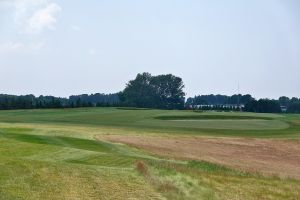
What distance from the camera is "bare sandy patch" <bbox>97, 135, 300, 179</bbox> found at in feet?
99.2

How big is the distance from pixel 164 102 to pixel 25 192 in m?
183

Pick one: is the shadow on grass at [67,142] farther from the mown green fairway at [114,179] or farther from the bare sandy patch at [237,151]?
the mown green fairway at [114,179]

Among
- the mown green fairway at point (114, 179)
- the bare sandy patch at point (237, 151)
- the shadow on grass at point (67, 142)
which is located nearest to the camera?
the mown green fairway at point (114, 179)

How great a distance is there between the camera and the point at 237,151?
3812cm

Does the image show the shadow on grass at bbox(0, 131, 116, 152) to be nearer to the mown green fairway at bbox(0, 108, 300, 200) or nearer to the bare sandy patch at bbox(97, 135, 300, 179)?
the bare sandy patch at bbox(97, 135, 300, 179)

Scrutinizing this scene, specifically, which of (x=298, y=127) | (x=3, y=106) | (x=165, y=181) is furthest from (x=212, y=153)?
(x=3, y=106)

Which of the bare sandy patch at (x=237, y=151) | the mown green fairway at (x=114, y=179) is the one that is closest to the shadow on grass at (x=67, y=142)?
the bare sandy patch at (x=237, y=151)

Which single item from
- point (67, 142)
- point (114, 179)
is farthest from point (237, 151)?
point (114, 179)

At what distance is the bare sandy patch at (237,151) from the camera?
99.2ft

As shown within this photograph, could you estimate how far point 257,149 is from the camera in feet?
134

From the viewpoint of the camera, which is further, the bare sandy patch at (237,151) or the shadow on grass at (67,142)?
the shadow on grass at (67,142)

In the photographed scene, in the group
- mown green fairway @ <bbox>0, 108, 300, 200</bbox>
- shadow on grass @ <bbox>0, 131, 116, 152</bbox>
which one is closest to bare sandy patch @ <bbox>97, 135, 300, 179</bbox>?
shadow on grass @ <bbox>0, 131, 116, 152</bbox>

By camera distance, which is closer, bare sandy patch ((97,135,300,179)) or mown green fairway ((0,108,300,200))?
mown green fairway ((0,108,300,200))

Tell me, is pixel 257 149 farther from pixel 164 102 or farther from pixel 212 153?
pixel 164 102
